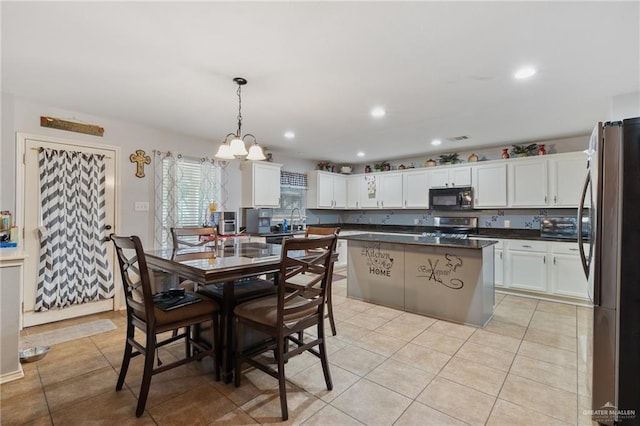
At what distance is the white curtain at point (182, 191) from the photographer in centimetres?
419

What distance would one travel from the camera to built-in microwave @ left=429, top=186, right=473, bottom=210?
5.18m

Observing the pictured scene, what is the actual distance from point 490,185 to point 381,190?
6.79 ft

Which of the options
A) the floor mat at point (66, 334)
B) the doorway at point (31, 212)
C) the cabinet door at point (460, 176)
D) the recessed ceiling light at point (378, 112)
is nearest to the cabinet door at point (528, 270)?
the cabinet door at point (460, 176)

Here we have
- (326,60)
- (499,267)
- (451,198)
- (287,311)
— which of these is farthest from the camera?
(451,198)

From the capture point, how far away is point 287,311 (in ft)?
6.18

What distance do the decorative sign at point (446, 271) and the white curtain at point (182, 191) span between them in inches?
129

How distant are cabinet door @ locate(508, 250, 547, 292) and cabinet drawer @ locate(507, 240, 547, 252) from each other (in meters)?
0.06

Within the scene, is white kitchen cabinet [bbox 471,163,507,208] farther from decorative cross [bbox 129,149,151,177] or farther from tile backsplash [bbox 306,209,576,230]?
decorative cross [bbox 129,149,151,177]

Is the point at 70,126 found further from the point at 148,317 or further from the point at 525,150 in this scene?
the point at 525,150

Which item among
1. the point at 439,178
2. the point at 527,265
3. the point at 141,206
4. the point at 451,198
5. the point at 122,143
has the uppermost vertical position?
the point at 122,143

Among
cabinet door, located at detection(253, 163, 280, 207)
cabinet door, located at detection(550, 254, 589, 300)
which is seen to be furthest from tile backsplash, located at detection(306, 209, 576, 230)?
cabinet door, located at detection(253, 163, 280, 207)

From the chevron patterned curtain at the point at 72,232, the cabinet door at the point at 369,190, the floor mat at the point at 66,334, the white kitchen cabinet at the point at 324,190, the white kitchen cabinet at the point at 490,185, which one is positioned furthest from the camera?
the cabinet door at the point at 369,190

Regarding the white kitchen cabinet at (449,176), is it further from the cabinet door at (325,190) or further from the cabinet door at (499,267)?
the cabinet door at (325,190)

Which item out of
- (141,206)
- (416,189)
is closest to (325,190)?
(416,189)
